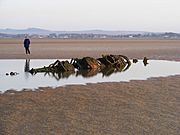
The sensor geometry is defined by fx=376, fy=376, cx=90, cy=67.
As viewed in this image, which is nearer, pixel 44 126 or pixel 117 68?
pixel 44 126

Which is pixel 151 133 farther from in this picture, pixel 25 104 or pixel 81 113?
pixel 25 104

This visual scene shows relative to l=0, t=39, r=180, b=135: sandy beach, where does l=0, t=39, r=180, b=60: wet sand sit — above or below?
below

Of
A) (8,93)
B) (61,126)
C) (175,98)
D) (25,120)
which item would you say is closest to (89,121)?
(61,126)

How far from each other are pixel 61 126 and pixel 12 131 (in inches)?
44.7

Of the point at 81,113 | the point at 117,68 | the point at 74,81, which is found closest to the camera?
the point at 81,113

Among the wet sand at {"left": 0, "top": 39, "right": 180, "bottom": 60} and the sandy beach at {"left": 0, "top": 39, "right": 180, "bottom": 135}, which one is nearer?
the sandy beach at {"left": 0, "top": 39, "right": 180, "bottom": 135}

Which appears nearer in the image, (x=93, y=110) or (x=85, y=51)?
(x=93, y=110)

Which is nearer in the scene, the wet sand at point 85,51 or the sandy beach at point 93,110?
the sandy beach at point 93,110

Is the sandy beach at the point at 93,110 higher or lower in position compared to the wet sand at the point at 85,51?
higher

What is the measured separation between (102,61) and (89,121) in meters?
16.5

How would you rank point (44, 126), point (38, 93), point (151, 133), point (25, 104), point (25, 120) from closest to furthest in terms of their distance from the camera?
point (151, 133) → point (44, 126) → point (25, 120) → point (25, 104) → point (38, 93)

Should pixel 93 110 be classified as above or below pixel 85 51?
above

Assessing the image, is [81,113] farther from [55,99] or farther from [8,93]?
[8,93]

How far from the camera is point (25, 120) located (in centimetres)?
923
